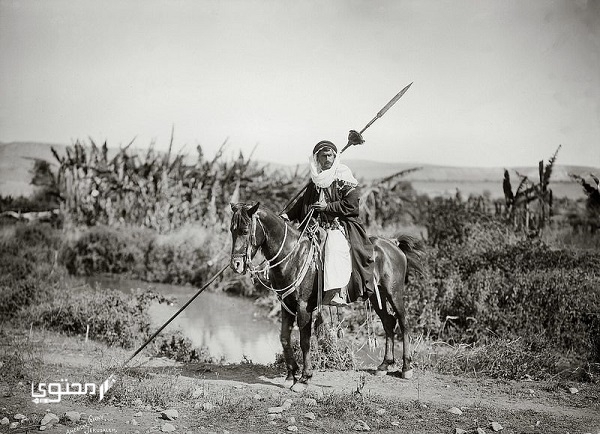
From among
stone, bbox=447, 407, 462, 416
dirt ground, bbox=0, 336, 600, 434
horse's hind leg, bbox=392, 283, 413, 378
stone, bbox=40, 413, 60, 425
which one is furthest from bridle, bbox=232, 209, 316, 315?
stone, bbox=40, 413, 60, 425

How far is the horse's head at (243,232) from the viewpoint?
688cm

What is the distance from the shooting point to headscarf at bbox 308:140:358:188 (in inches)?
292

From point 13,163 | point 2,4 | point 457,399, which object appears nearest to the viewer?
point 457,399

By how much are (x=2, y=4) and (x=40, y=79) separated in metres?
1.83

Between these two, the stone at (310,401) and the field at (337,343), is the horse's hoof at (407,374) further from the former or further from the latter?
the stone at (310,401)

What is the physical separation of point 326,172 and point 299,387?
2766mm

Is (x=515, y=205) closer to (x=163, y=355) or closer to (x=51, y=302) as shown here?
(x=163, y=355)

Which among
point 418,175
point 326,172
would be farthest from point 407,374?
point 418,175

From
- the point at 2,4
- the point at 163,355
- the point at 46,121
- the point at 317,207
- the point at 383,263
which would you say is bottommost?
the point at 163,355

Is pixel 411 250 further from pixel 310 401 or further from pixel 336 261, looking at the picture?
pixel 310 401

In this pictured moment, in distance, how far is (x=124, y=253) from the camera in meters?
17.1

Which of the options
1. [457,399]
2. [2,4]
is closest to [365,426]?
[457,399]

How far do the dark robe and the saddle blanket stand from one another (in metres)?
0.14

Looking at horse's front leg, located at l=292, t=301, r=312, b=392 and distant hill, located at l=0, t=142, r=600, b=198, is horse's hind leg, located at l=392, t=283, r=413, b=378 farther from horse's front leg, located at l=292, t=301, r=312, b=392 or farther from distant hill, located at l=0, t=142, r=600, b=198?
distant hill, located at l=0, t=142, r=600, b=198
